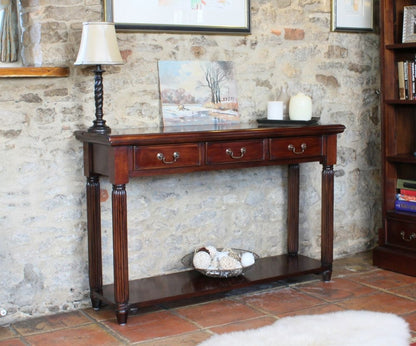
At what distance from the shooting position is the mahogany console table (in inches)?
142

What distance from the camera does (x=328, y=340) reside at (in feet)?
11.2

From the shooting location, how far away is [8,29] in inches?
156

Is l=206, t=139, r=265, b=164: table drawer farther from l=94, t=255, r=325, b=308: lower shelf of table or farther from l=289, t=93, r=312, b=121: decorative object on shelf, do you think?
l=94, t=255, r=325, b=308: lower shelf of table

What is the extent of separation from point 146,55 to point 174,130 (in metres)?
0.58

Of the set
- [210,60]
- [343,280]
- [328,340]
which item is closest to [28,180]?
[210,60]

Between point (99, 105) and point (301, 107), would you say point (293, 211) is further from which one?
point (99, 105)

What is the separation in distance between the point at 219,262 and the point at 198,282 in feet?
0.59

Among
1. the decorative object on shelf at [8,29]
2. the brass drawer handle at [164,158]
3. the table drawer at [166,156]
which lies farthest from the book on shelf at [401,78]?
the decorative object on shelf at [8,29]

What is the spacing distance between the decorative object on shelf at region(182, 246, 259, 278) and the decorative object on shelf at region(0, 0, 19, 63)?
5.36ft

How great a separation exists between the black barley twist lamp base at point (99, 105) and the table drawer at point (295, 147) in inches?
39.7

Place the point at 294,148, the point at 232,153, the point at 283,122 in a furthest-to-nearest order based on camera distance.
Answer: the point at 283,122
the point at 294,148
the point at 232,153

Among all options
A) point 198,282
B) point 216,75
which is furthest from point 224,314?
point 216,75

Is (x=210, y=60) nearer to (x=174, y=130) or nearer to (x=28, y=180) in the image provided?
(x=174, y=130)

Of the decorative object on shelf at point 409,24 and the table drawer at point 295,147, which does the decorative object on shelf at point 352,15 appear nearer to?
the decorative object on shelf at point 409,24
